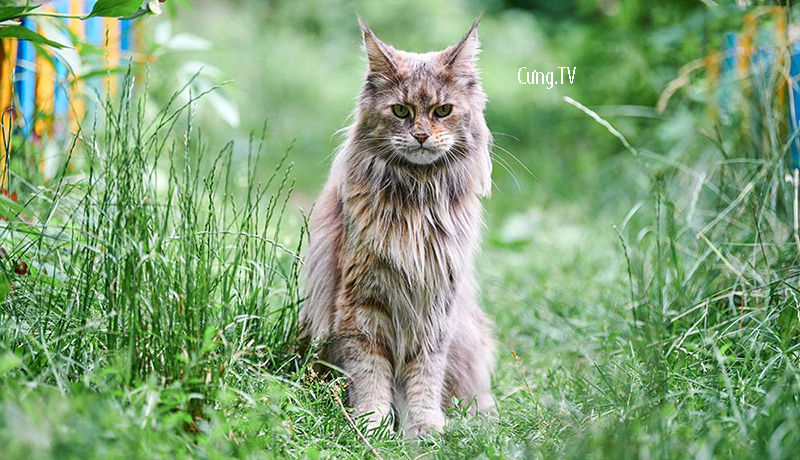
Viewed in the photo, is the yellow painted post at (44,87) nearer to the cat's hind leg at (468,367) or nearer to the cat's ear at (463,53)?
the cat's ear at (463,53)

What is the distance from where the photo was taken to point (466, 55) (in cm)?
256

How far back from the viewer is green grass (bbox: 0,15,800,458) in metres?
1.73

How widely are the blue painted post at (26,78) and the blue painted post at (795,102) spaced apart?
10.0 feet

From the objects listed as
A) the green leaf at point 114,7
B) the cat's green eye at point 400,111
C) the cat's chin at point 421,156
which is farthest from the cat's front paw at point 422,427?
the green leaf at point 114,7

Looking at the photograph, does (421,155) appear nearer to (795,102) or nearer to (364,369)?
(364,369)

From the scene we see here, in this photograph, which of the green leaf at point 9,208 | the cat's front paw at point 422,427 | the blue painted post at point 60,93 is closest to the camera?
the green leaf at point 9,208

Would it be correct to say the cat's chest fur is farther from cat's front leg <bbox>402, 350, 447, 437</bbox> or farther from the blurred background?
the blurred background

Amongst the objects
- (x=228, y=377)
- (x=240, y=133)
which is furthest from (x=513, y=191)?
(x=228, y=377)

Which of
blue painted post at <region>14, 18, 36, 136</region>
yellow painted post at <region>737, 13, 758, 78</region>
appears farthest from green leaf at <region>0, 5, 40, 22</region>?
yellow painted post at <region>737, 13, 758, 78</region>

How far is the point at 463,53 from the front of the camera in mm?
2545

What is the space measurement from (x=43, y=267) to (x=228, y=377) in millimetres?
630

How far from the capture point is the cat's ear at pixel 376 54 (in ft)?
8.15

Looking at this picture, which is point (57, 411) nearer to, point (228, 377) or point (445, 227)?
point (228, 377)

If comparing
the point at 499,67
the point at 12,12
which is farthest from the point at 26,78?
the point at 499,67
